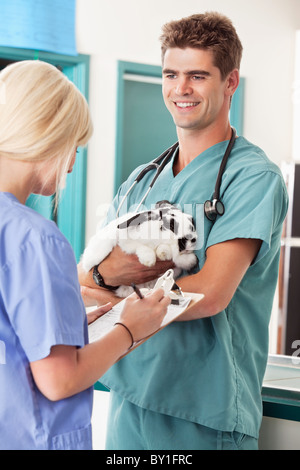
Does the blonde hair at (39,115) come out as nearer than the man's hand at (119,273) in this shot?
Yes

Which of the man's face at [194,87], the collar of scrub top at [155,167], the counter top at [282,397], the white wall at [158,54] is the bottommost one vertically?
the counter top at [282,397]

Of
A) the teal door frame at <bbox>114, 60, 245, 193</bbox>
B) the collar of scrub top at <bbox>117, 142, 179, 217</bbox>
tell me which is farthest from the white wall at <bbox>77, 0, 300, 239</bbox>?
the collar of scrub top at <bbox>117, 142, 179, 217</bbox>

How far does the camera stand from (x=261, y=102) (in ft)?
13.4

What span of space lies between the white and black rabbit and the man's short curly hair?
1.15 feet

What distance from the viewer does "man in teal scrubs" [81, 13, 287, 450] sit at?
46.4 inches

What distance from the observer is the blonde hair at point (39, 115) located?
0.84 metres

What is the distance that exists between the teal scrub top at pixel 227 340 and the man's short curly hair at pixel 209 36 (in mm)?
208

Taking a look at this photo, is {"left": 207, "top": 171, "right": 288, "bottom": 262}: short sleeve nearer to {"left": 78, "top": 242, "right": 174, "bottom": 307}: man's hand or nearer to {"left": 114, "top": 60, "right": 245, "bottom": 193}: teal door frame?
{"left": 78, "top": 242, "right": 174, "bottom": 307}: man's hand

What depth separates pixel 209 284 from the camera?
3.67ft

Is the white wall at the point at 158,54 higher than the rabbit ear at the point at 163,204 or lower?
higher

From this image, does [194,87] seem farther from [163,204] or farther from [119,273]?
[119,273]

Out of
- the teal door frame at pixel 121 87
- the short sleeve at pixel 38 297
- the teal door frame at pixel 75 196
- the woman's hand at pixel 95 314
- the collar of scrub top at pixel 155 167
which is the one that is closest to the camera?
the short sleeve at pixel 38 297

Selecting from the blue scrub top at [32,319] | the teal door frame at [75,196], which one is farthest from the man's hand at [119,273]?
the teal door frame at [75,196]

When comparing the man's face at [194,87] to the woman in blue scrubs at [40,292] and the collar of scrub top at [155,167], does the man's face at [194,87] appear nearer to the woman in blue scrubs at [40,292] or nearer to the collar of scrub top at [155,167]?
the collar of scrub top at [155,167]
